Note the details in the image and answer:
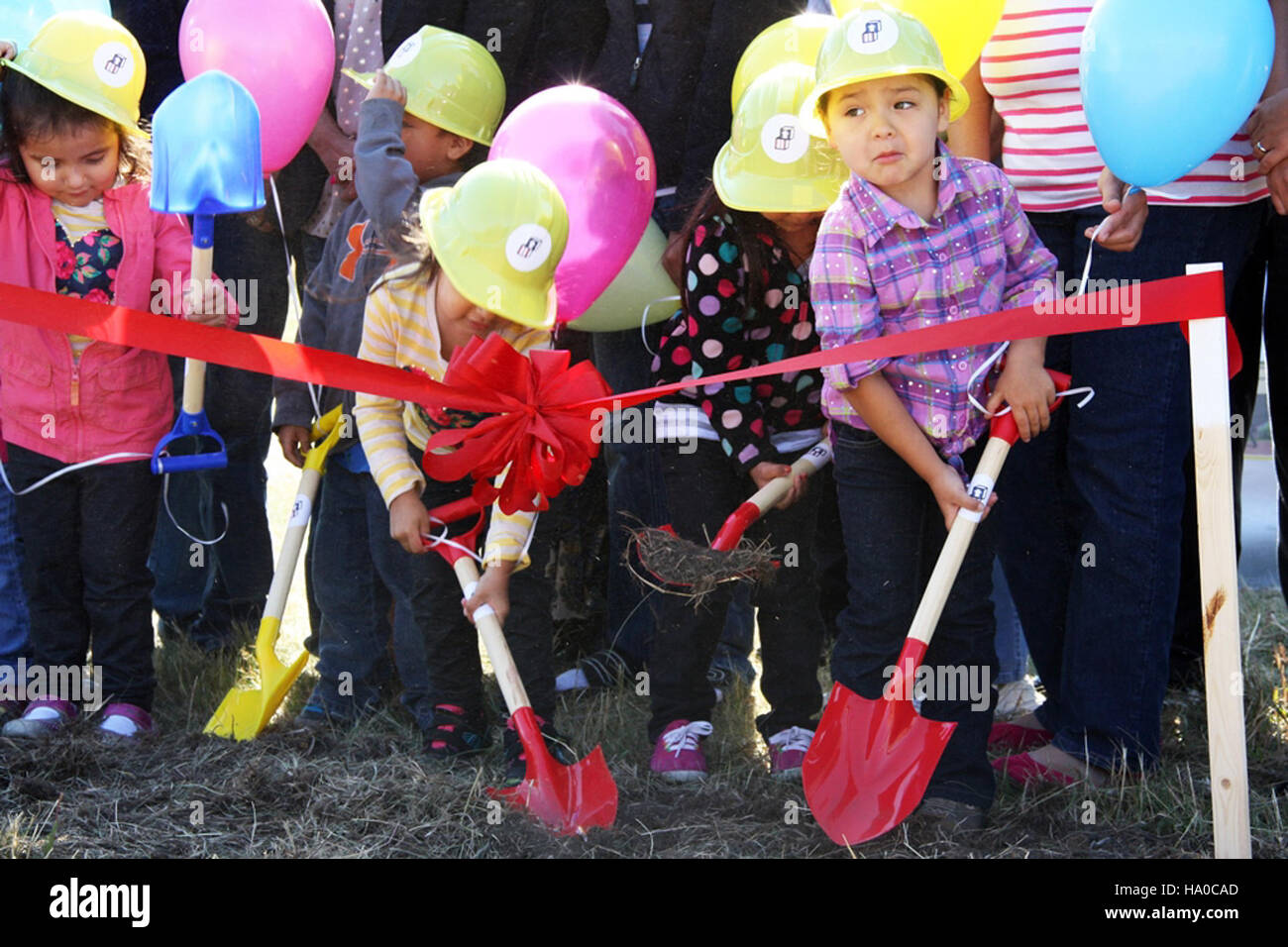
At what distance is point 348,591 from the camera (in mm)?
3730

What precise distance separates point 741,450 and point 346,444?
3.45 ft

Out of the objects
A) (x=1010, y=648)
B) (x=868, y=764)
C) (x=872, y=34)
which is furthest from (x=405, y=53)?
(x=1010, y=648)

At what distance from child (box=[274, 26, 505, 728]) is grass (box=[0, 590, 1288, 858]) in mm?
194

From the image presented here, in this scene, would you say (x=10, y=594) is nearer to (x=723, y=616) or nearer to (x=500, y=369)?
→ (x=500, y=369)

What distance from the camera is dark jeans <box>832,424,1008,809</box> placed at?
291 cm

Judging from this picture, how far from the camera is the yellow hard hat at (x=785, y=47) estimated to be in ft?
10.6

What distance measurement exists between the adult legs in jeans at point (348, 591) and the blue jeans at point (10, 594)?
0.74 meters

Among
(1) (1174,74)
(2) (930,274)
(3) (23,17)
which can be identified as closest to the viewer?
(1) (1174,74)

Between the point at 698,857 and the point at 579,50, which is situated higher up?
the point at 579,50

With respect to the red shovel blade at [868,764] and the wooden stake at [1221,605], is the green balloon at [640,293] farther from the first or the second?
the wooden stake at [1221,605]

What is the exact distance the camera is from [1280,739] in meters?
3.36

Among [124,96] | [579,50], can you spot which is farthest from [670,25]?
[124,96]

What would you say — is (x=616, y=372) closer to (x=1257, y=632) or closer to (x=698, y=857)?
(x=698, y=857)

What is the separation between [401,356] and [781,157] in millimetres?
932
